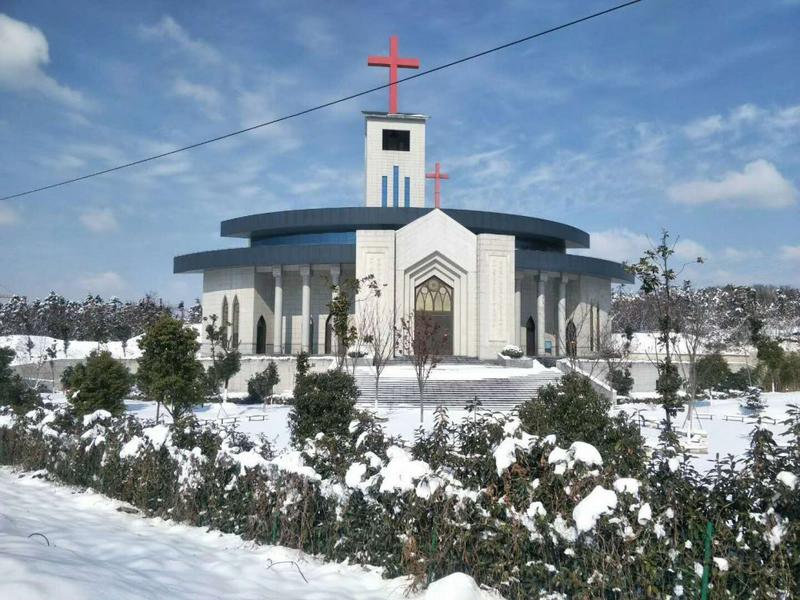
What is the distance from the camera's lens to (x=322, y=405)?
1147 cm

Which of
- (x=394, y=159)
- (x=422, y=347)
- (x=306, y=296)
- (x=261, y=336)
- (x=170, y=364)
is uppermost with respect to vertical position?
(x=394, y=159)

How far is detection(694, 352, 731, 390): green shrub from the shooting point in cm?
2750

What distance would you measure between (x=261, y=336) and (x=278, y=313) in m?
2.44

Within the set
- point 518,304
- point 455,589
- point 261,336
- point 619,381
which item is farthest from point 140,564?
point 518,304

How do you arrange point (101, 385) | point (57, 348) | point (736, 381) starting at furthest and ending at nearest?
point (57, 348) → point (736, 381) → point (101, 385)

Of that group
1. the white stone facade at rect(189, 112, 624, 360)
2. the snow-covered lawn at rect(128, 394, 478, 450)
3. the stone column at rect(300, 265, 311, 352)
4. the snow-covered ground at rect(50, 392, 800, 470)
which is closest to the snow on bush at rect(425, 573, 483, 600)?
the snow-covered ground at rect(50, 392, 800, 470)

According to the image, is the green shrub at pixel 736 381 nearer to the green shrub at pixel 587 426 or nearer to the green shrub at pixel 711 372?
the green shrub at pixel 711 372

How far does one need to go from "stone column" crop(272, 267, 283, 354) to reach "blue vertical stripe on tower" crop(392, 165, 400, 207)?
9307mm

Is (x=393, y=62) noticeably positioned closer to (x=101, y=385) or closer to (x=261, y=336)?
(x=261, y=336)

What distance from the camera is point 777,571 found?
402cm

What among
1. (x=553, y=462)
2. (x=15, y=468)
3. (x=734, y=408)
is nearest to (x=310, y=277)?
(x=734, y=408)

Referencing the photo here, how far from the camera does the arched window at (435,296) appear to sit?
112ft

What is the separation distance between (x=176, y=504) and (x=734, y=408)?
25.8 meters

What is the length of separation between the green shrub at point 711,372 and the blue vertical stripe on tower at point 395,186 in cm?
2120
